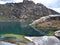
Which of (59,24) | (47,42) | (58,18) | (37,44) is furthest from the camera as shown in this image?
(58,18)

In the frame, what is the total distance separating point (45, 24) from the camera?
317 ft

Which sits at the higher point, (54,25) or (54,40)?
(54,25)

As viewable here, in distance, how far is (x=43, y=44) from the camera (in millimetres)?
25141

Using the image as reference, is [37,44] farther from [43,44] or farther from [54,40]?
[54,40]

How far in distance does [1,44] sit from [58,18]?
3224 inches

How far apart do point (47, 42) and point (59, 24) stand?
69449mm

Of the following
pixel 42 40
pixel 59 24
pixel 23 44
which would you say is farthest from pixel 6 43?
pixel 59 24

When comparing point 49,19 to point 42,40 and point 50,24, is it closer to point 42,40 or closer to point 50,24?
point 50,24

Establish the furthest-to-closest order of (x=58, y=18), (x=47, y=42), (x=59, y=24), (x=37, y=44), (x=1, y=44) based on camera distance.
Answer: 1. (x=58, y=18)
2. (x=59, y=24)
3. (x=47, y=42)
4. (x=37, y=44)
5. (x=1, y=44)

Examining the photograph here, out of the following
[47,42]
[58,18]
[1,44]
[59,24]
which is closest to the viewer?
[1,44]

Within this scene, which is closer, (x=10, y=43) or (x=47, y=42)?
(x=10, y=43)

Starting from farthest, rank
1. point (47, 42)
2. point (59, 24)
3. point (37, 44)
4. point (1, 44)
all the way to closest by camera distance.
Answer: point (59, 24) < point (47, 42) < point (37, 44) < point (1, 44)

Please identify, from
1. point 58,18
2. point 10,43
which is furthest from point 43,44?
point 58,18

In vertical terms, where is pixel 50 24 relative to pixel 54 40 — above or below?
above
